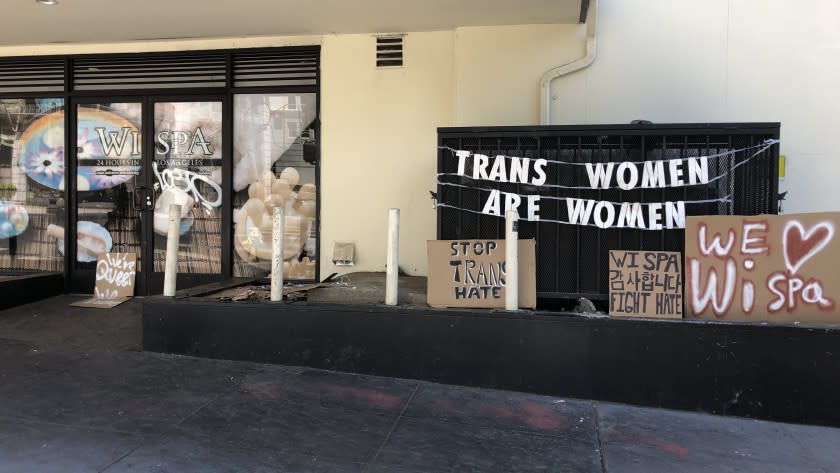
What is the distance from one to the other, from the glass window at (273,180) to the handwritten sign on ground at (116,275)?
4.58 feet

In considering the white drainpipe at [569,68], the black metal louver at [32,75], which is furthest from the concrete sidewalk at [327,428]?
the black metal louver at [32,75]

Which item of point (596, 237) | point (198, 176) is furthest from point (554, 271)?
point (198, 176)

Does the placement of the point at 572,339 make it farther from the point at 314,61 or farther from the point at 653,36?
the point at 314,61

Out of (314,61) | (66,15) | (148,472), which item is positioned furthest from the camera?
(314,61)

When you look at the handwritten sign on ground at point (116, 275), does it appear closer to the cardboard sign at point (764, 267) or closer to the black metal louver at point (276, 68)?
the black metal louver at point (276, 68)

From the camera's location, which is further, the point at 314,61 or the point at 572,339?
the point at 314,61

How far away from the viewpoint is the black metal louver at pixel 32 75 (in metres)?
7.87

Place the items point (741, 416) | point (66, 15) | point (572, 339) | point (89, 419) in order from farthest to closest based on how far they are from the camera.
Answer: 1. point (66, 15)
2. point (572, 339)
3. point (741, 416)
4. point (89, 419)

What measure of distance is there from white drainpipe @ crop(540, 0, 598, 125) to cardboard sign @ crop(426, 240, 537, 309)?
1996mm

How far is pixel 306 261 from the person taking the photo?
7.32 m

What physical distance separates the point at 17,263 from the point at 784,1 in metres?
9.97

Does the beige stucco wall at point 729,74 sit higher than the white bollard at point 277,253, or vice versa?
the beige stucco wall at point 729,74

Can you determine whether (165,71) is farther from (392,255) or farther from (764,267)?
(764,267)

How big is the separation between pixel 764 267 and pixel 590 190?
1.42 meters
